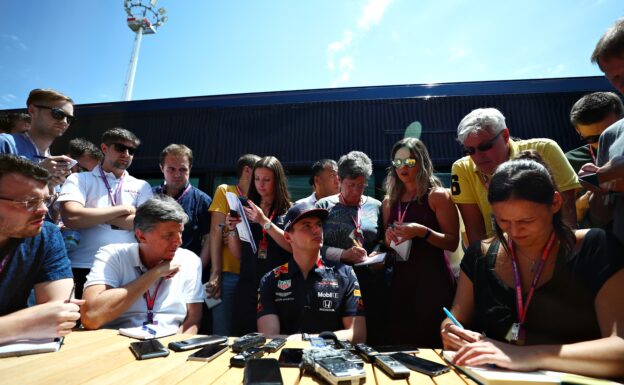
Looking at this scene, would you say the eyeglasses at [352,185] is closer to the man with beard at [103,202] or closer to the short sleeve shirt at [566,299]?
the short sleeve shirt at [566,299]

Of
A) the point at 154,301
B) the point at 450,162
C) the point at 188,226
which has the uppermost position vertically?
the point at 450,162

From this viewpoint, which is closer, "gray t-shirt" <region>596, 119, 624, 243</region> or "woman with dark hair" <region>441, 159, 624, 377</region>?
"woman with dark hair" <region>441, 159, 624, 377</region>

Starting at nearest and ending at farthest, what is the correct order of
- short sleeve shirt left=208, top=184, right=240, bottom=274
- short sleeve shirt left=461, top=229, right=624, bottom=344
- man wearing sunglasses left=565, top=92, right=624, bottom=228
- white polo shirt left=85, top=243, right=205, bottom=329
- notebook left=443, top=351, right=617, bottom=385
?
1. notebook left=443, top=351, right=617, bottom=385
2. short sleeve shirt left=461, top=229, right=624, bottom=344
3. white polo shirt left=85, top=243, right=205, bottom=329
4. man wearing sunglasses left=565, top=92, right=624, bottom=228
5. short sleeve shirt left=208, top=184, right=240, bottom=274

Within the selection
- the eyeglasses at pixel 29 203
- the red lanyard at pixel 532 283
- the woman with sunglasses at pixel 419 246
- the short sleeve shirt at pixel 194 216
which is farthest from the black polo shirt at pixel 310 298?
the short sleeve shirt at pixel 194 216

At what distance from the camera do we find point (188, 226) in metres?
2.97

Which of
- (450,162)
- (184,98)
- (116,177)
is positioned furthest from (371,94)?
(116,177)

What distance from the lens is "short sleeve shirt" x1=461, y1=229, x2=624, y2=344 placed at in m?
1.17

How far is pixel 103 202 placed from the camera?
256cm

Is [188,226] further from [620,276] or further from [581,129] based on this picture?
[581,129]

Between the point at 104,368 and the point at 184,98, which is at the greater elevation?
the point at 184,98

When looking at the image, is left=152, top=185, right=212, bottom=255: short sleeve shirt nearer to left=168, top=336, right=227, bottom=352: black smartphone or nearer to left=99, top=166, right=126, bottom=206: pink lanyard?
left=99, top=166, right=126, bottom=206: pink lanyard

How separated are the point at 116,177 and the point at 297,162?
1.59 meters

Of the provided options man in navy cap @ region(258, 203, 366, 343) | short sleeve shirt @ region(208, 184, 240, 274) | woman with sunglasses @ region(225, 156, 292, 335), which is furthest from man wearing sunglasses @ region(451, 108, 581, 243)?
short sleeve shirt @ region(208, 184, 240, 274)

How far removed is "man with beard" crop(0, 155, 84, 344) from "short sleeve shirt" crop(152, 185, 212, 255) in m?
1.34
